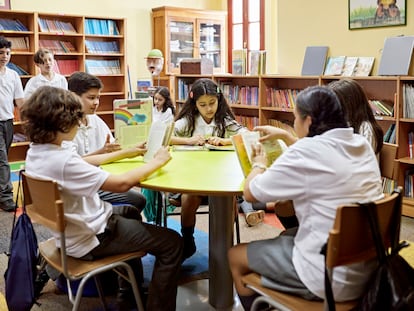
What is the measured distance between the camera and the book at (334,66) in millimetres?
4723

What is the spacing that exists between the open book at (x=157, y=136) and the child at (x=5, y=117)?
7.93 feet

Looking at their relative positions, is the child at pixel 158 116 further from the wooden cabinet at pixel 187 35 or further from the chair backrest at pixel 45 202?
the wooden cabinet at pixel 187 35

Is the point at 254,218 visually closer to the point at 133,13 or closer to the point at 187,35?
the point at 187,35

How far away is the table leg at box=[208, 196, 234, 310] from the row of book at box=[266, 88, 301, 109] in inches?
109

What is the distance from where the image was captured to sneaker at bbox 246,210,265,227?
3.86 metres

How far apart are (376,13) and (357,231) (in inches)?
136

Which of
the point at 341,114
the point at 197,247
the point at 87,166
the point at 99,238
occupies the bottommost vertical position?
the point at 197,247

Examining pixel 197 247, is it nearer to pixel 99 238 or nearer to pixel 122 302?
pixel 122 302

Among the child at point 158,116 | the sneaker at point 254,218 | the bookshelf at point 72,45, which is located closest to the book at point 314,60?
the child at point 158,116

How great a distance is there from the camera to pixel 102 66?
7387mm

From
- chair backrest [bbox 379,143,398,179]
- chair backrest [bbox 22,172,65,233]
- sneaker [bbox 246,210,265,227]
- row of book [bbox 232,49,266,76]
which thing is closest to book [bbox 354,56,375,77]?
row of book [bbox 232,49,266,76]

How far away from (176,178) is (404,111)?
8.44 ft

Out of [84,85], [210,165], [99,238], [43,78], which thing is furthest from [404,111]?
[43,78]

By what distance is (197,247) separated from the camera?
351 cm
